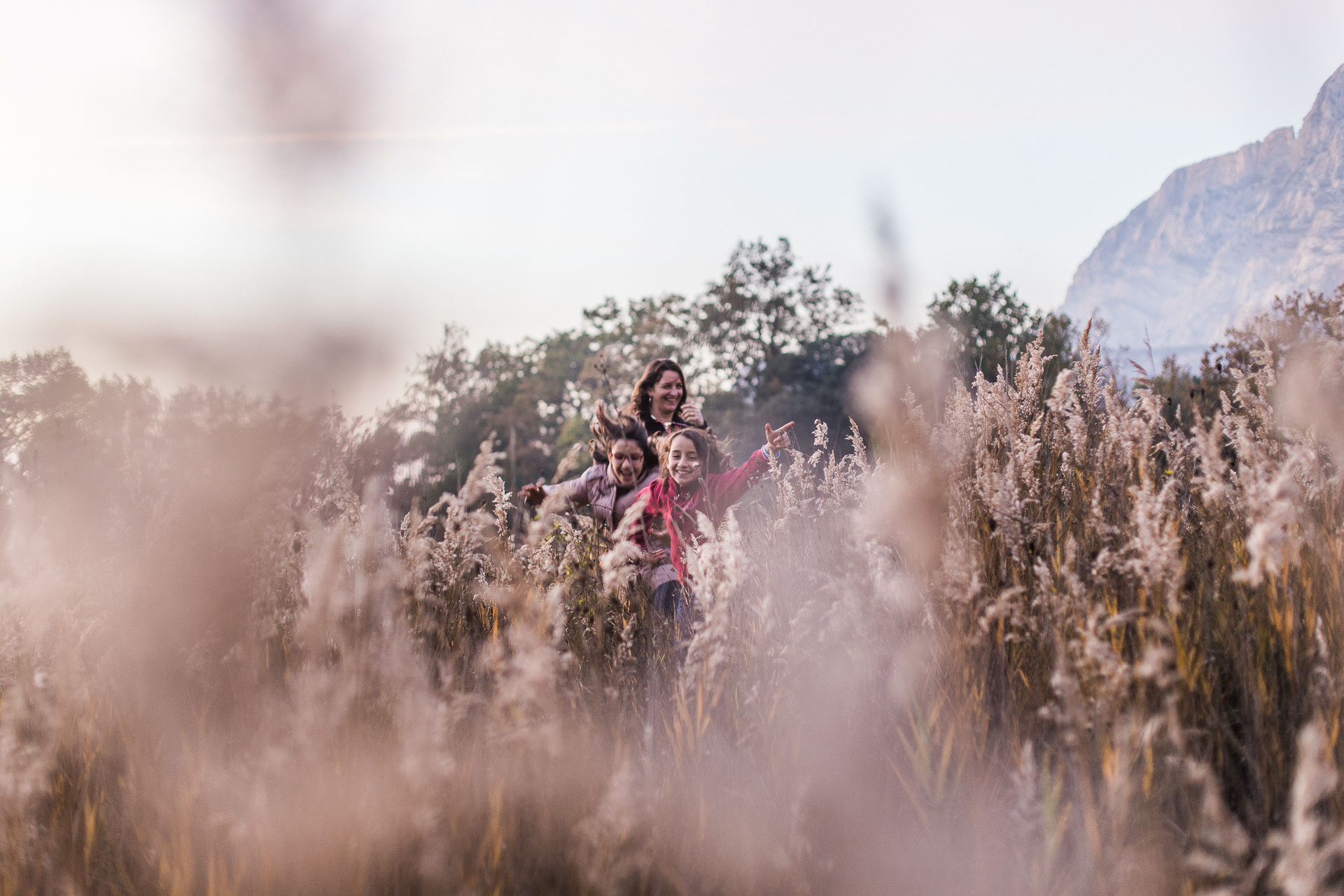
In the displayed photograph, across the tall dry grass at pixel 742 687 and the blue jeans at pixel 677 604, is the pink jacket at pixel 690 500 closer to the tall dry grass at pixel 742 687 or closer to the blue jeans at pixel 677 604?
the blue jeans at pixel 677 604

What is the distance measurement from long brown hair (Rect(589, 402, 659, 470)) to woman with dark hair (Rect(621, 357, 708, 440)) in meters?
0.49

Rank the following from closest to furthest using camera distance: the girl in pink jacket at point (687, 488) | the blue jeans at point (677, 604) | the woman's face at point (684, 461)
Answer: the blue jeans at point (677, 604) < the girl in pink jacket at point (687, 488) < the woman's face at point (684, 461)

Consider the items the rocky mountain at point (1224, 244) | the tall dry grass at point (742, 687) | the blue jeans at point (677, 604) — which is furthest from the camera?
the rocky mountain at point (1224, 244)

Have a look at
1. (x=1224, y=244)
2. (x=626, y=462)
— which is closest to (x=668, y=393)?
(x=626, y=462)

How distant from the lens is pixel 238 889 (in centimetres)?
130

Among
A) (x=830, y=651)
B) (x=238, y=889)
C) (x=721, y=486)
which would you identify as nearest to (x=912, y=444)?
(x=830, y=651)

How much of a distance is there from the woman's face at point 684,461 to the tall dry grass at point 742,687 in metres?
1.21

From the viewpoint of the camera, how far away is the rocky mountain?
938 centimetres

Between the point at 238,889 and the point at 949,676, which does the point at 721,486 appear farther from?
the point at 238,889

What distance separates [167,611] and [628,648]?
61.4 inches

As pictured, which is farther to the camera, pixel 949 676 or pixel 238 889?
pixel 949 676

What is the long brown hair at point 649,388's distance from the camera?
5152 mm

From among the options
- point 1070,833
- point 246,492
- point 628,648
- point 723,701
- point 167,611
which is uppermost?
point 246,492

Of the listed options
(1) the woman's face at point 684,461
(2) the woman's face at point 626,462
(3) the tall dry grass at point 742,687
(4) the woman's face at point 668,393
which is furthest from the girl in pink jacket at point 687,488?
(4) the woman's face at point 668,393
